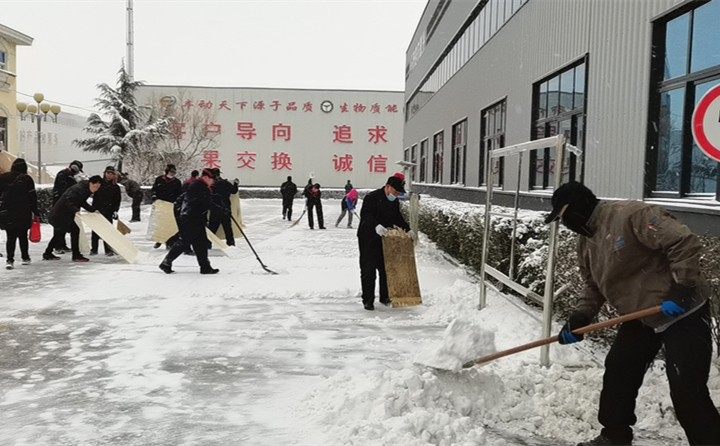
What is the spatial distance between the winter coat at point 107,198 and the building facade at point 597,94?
7.99 meters

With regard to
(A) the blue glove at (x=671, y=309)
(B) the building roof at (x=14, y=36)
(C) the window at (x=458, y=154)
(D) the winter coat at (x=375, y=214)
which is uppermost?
(B) the building roof at (x=14, y=36)

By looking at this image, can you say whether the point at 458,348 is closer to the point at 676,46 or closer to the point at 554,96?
the point at 676,46

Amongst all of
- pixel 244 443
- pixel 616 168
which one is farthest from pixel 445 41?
pixel 244 443

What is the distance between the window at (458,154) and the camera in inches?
839

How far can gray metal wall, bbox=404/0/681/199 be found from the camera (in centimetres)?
811

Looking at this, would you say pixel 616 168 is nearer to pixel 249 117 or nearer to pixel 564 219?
pixel 564 219

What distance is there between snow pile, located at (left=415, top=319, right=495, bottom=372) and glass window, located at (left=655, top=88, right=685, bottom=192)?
4.15m

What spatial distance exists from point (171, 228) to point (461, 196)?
33.3 feet

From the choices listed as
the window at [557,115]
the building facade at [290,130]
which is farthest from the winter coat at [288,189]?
the building facade at [290,130]

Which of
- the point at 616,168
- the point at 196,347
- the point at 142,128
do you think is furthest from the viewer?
the point at 142,128

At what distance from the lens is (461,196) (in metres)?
20.3

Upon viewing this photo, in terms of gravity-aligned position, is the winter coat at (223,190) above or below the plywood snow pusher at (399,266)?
above

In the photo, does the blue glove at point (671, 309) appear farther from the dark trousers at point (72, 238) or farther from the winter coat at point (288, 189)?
the winter coat at point (288, 189)

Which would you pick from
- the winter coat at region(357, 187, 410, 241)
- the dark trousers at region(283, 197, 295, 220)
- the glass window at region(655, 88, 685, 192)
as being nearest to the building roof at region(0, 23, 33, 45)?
the dark trousers at region(283, 197, 295, 220)
